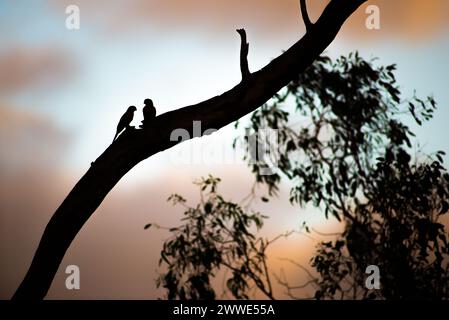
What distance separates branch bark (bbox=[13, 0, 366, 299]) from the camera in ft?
8.41

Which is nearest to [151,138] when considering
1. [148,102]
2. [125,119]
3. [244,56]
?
[244,56]

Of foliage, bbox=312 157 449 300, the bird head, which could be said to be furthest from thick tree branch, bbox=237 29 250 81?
foliage, bbox=312 157 449 300

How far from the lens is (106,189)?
2.64 meters

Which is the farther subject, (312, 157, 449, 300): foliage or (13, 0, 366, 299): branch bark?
(312, 157, 449, 300): foliage

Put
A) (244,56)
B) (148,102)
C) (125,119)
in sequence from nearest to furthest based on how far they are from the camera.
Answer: (244,56), (125,119), (148,102)

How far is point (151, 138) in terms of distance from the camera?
106 inches

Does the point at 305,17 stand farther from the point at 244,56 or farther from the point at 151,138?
the point at 151,138

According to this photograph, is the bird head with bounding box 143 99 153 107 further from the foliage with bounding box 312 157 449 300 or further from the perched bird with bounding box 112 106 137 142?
the foliage with bounding box 312 157 449 300

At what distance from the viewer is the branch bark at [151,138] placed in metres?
2.56

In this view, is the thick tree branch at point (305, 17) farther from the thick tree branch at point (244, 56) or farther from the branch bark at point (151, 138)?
the thick tree branch at point (244, 56)

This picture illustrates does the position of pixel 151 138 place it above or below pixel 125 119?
below

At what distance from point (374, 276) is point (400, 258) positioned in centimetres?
46

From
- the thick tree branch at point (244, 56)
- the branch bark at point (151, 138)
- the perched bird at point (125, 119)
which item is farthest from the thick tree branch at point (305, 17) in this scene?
the perched bird at point (125, 119)
